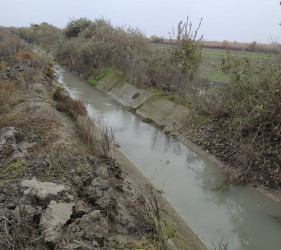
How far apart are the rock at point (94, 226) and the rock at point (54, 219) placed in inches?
11.5

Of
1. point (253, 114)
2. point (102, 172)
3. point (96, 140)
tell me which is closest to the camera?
point (102, 172)

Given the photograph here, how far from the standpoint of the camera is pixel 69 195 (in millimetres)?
4938

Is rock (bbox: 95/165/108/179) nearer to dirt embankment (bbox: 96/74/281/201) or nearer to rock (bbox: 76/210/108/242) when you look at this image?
rock (bbox: 76/210/108/242)

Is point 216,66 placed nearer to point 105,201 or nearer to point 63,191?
point 105,201

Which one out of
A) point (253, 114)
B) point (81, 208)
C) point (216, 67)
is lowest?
point (81, 208)

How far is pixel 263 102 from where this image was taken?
8609mm

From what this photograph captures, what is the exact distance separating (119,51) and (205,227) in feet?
55.4

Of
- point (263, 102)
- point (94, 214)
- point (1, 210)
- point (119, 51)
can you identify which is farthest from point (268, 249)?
point (119, 51)

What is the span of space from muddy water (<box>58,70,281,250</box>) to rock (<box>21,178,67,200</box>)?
10.0ft

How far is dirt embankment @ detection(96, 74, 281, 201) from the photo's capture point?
7824 mm

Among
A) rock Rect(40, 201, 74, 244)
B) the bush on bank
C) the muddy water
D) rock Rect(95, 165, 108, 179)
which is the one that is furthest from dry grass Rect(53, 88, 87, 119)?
rock Rect(40, 201, 74, 244)

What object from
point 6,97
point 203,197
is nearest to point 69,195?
point 203,197

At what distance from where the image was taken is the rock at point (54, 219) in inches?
158

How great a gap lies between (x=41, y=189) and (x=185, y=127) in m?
7.22
